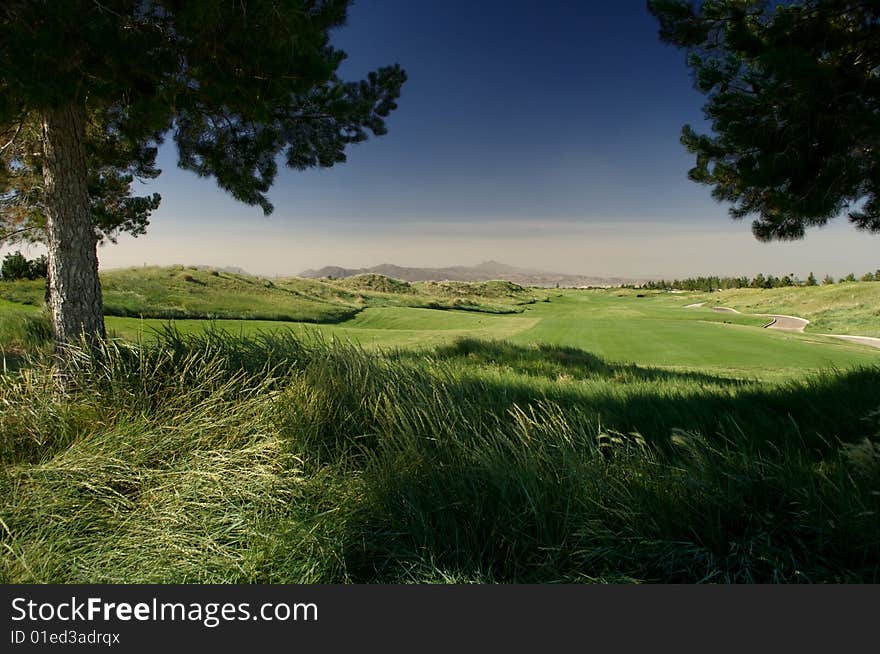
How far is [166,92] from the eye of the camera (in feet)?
13.0

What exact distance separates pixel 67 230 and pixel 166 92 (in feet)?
6.68

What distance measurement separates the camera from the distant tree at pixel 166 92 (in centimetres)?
324

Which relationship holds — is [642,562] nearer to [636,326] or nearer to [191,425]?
[191,425]

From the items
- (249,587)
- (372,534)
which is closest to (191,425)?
(249,587)

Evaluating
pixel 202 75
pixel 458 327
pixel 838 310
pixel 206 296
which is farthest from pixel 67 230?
pixel 838 310

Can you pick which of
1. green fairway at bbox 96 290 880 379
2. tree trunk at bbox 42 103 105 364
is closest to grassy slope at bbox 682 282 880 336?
green fairway at bbox 96 290 880 379

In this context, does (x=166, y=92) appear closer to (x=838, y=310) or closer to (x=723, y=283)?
(x=838, y=310)

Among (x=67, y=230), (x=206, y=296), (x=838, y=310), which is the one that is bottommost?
(x=838, y=310)

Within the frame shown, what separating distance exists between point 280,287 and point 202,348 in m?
30.6

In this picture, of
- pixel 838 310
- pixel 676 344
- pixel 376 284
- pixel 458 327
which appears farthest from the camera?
pixel 376 284

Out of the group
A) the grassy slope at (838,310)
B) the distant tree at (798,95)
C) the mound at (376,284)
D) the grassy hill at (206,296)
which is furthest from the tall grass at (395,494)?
the mound at (376,284)

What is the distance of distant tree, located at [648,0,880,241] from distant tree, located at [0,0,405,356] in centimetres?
474

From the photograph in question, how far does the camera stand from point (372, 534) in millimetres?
2020

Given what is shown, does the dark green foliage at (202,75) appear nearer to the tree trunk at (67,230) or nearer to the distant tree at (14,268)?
the tree trunk at (67,230)
